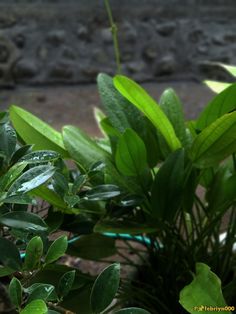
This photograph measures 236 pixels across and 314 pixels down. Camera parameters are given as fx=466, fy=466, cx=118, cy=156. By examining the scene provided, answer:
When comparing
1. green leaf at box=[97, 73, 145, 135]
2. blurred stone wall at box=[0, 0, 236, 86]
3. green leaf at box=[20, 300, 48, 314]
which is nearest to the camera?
green leaf at box=[20, 300, 48, 314]

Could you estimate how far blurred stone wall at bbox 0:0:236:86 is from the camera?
2.33 metres

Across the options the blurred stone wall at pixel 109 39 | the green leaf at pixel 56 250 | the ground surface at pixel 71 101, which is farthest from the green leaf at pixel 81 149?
the blurred stone wall at pixel 109 39

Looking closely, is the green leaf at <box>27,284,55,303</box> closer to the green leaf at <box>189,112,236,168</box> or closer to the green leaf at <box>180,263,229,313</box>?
the green leaf at <box>180,263,229,313</box>

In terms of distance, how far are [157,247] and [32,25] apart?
1.83m

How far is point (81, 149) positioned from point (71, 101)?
62.7 inches

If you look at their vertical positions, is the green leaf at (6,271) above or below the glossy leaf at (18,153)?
below

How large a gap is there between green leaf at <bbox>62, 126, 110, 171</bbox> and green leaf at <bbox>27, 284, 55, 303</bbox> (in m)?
0.26

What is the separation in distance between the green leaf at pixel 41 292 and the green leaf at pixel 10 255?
0.04 metres

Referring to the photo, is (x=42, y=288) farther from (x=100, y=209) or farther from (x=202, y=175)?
(x=202, y=175)

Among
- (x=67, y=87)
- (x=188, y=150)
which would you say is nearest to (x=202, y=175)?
(x=188, y=150)

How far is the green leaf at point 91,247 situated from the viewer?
2.49ft

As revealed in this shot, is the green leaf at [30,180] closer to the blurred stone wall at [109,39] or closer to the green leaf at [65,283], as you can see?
the green leaf at [65,283]

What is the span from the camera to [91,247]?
30.0 inches

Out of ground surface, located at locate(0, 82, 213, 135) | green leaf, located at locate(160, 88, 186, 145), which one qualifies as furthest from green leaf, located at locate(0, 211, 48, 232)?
ground surface, located at locate(0, 82, 213, 135)
